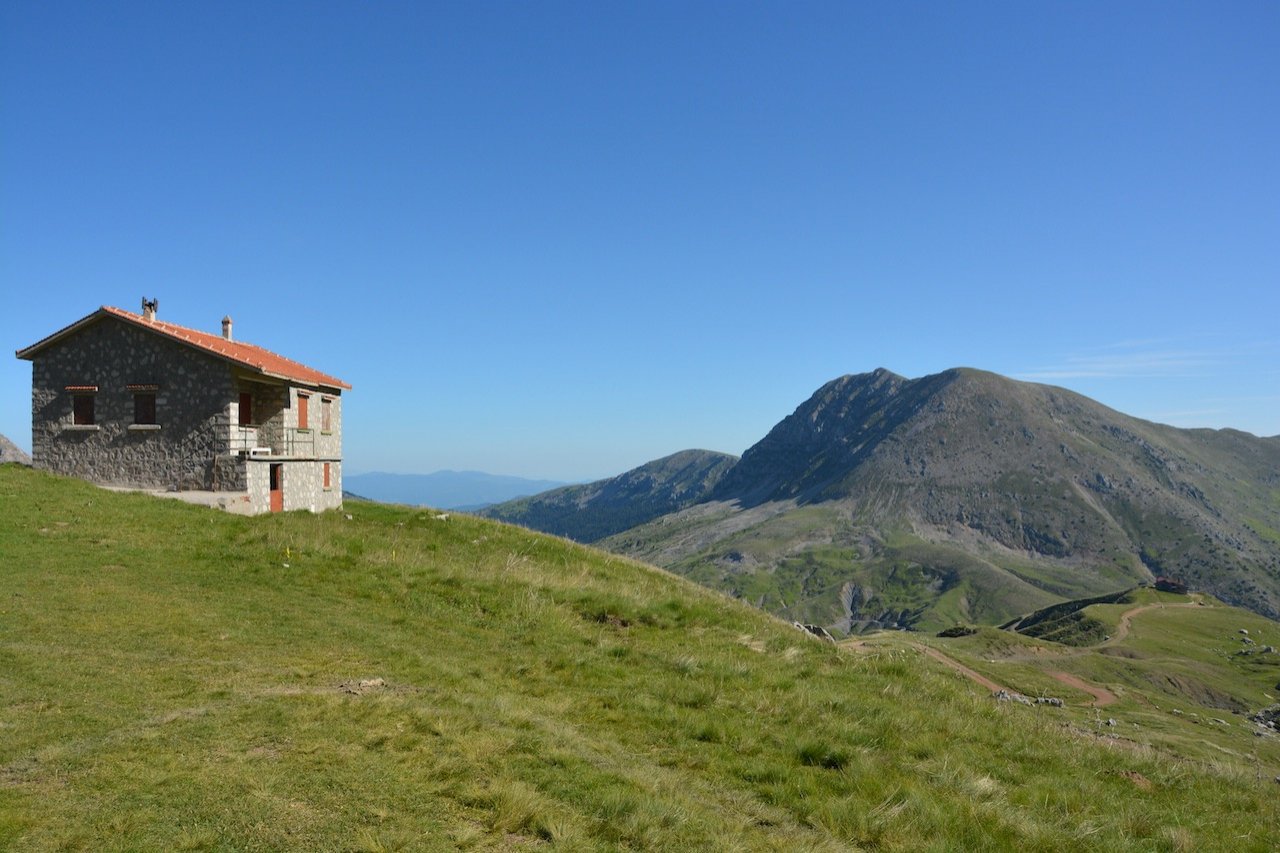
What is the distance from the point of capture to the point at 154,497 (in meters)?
28.3

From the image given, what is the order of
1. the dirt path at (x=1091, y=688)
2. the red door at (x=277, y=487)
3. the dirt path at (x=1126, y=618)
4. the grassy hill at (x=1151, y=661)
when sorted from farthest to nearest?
the dirt path at (x=1126, y=618) → the dirt path at (x=1091, y=688) → the grassy hill at (x=1151, y=661) → the red door at (x=277, y=487)

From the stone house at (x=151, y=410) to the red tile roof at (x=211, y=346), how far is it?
0.07 m

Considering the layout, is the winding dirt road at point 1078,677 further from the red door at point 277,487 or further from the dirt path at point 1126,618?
the red door at point 277,487

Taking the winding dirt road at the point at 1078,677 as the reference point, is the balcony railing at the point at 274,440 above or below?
above

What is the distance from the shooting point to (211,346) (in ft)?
104

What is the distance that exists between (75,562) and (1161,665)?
13741 cm

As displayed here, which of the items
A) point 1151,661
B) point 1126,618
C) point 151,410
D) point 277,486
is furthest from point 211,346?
point 1126,618

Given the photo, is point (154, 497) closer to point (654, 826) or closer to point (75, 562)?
point (75, 562)

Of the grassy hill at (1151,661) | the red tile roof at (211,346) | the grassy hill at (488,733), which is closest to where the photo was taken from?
the grassy hill at (488,733)

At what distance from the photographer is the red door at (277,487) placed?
107ft

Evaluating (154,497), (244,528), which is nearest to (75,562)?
(244,528)

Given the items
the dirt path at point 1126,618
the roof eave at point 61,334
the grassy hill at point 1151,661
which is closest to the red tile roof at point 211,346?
the roof eave at point 61,334

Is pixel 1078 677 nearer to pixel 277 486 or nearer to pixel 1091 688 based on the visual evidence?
pixel 1091 688

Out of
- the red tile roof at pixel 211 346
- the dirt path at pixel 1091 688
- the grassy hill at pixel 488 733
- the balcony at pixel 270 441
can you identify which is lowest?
the dirt path at pixel 1091 688
